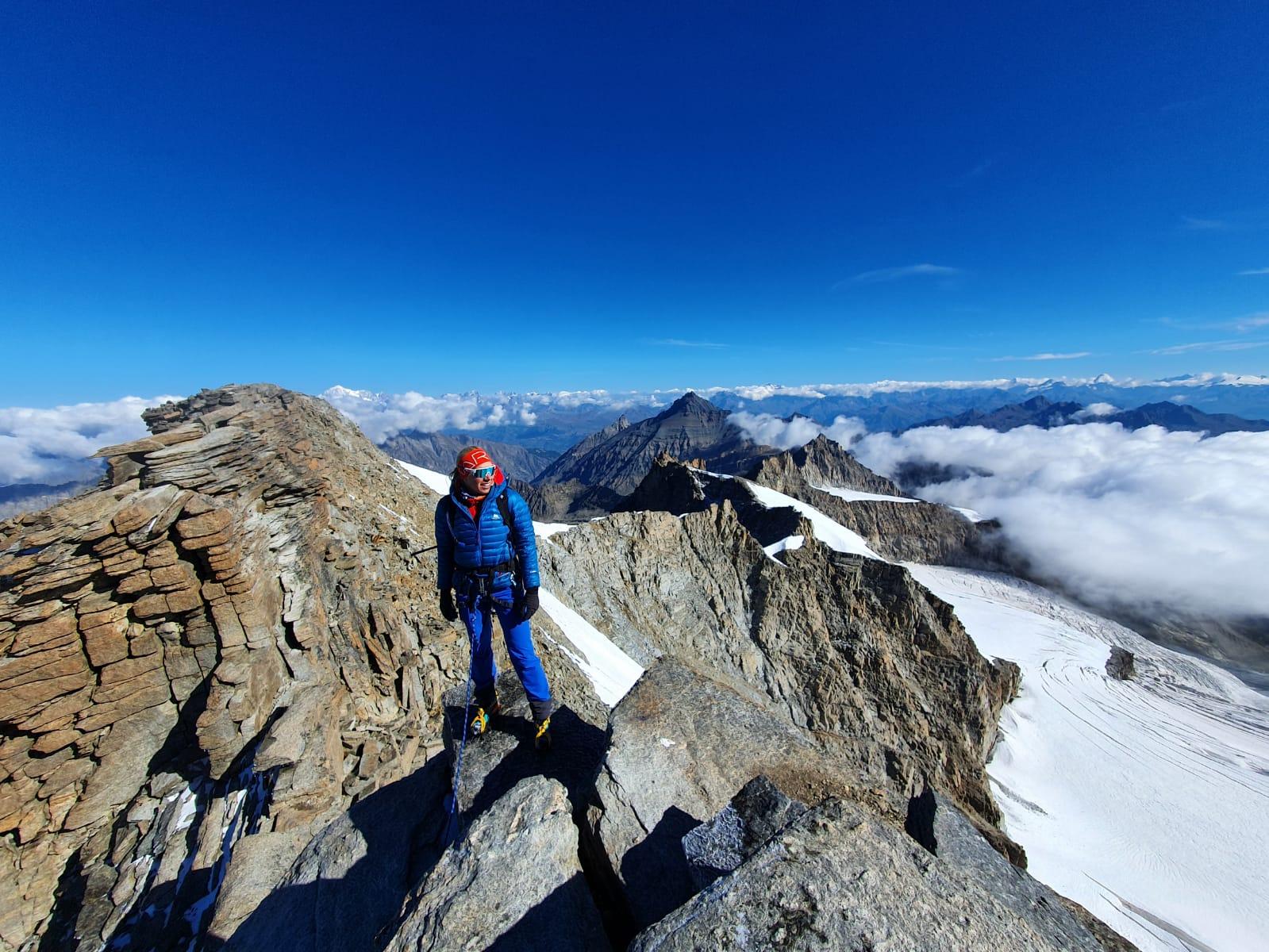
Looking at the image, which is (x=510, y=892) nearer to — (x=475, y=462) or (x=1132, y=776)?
(x=475, y=462)

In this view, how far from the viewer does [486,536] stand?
22.9 feet

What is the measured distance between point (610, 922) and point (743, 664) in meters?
30.8

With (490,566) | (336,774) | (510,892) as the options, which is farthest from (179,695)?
(510,892)

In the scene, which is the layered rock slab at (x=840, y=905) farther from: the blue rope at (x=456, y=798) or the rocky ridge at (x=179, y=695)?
the rocky ridge at (x=179, y=695)

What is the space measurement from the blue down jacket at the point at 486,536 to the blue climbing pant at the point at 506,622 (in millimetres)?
287

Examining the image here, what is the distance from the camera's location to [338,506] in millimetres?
15578

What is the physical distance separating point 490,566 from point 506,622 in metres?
0.96

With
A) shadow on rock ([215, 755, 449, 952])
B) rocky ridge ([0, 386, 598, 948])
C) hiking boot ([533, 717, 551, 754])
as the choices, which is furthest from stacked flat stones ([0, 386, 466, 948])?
hiking boot ([533, 717, 551, 754])

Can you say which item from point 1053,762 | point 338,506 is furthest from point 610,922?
point 1053,762

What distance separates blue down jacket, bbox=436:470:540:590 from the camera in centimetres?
695

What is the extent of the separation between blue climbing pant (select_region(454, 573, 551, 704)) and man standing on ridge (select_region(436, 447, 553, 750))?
0.01 m

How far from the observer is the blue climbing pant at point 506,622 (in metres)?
7.13

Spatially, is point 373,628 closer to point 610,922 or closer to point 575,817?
point 575,817

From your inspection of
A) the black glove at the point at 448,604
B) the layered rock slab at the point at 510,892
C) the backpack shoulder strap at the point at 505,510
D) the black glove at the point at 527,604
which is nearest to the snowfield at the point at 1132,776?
the black glove at the point at 448,604
